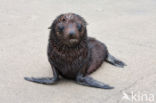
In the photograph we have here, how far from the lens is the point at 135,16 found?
28.1 feet

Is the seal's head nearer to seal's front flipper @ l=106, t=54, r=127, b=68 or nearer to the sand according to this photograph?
the sand

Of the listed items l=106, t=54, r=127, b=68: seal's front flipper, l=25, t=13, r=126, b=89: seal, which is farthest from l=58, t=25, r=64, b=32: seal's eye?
l=106, t=54, r=127, b=68: seal's front flipper

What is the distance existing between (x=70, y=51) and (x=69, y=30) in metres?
0.34

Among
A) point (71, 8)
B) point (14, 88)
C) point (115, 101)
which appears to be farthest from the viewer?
point (71, 8)

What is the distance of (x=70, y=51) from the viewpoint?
13.8ft

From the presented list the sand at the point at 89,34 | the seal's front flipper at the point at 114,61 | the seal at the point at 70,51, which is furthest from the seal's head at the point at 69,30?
the seal's front flipper at the point at 114,61

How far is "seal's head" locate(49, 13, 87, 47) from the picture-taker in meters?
4.01

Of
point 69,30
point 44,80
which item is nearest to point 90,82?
point 44,80

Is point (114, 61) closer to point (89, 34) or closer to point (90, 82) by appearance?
point (90, 82)

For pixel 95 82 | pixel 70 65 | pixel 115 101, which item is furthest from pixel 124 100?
pixel 70 65

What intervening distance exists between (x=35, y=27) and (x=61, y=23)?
3370 millimetres

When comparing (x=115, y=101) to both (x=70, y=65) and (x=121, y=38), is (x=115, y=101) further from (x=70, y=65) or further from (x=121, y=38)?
(x=121, y=38)

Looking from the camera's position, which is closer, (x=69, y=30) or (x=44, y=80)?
(x=69, y=30)

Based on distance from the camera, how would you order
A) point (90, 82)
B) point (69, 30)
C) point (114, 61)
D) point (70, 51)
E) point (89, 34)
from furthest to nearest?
point (89, 34), point (114, 61), point (90, 82), point (70, 51), point (69, 30)
